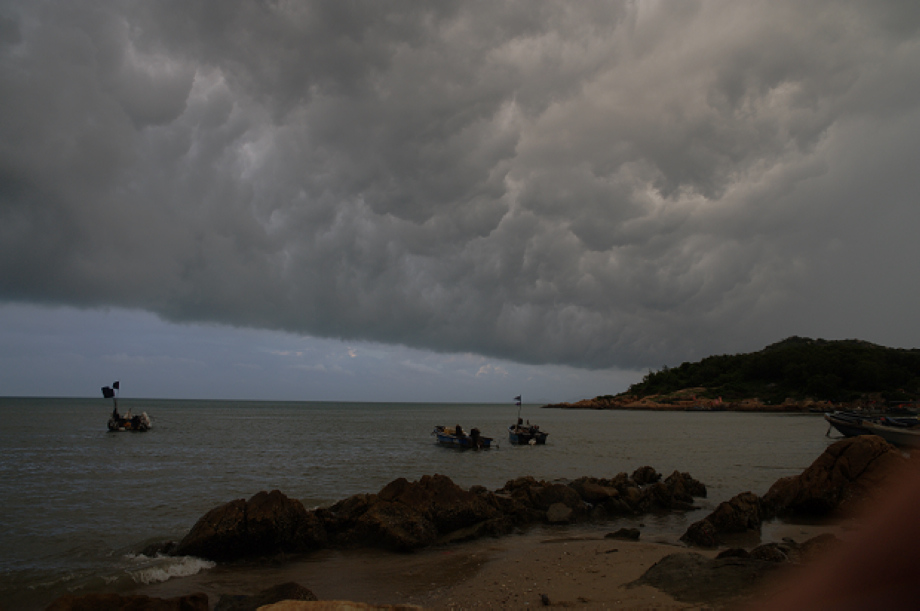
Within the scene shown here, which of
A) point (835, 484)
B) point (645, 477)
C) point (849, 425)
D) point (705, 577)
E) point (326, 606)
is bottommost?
point (645, 477)

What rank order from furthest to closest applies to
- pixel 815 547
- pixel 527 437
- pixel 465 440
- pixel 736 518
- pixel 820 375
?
pixel 820 375
pixel 527 437
pixel 465 440
pixel 736 518
pixel 815 547

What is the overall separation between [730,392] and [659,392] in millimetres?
37966

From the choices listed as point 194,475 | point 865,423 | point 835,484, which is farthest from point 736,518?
point 865,423

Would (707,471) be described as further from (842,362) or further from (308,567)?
(842,362)

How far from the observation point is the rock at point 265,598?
31.3ft

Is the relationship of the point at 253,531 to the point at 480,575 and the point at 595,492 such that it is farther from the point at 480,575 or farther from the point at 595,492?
the point at 595,492

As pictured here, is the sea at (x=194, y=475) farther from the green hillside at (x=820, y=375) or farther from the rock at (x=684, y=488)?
the green hillside at (x=820, y=375)

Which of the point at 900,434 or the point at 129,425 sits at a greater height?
the point at 900,434

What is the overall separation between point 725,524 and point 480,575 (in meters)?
8.25

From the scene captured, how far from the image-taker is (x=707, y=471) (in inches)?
1145

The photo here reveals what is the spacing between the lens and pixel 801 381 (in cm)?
13775

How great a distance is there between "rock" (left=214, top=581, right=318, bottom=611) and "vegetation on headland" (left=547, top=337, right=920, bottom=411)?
13223 cm

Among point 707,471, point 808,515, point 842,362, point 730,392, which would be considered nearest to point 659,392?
point 730,392

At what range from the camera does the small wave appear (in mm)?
12438
